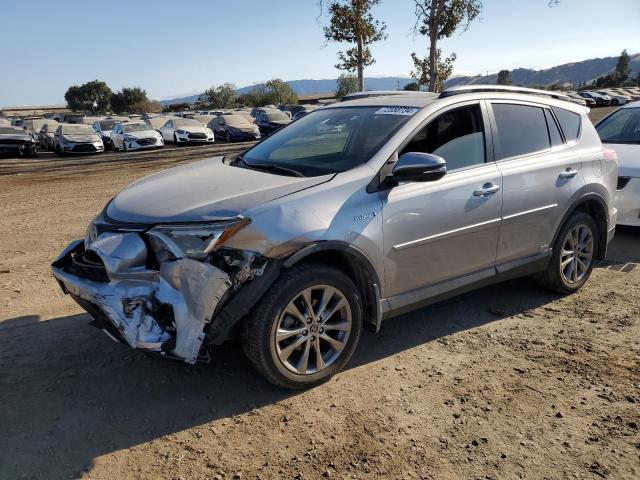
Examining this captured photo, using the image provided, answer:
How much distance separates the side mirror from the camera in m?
3.41

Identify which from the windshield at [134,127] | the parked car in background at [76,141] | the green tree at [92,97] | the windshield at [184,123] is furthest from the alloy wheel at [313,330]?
the green tree at [92,97]

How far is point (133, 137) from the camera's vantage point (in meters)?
22.0

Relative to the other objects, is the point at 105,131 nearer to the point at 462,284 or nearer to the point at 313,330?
the point at 462,284

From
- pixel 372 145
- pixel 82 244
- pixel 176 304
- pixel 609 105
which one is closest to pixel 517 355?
pixel 372 145

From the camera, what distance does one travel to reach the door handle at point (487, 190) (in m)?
3.96

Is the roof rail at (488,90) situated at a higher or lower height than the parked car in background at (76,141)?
higher

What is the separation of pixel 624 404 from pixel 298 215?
2.28m

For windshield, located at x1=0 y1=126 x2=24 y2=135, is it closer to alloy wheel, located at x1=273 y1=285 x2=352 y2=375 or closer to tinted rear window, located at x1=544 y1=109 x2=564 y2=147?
tinted rear window, located at x1=544 y1=109 x2=564 y2=147

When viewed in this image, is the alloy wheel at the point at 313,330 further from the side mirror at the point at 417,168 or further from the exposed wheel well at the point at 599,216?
the exposed wheel well at the point at 599,216

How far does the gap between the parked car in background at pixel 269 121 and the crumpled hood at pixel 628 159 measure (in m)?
23.8

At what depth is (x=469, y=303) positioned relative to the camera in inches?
191

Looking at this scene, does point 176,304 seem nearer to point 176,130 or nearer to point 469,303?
point 469,303

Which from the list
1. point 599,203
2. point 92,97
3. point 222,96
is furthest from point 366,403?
point 92,97

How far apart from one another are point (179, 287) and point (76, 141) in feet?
67.1
